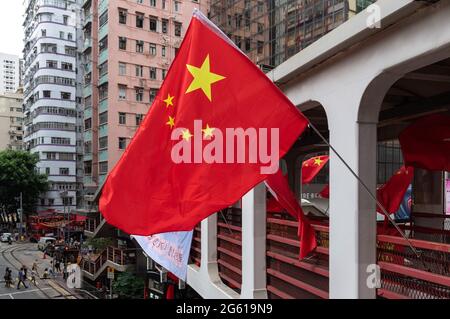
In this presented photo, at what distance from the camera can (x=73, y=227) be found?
168 feet

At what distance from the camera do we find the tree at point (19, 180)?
54750 millimetres

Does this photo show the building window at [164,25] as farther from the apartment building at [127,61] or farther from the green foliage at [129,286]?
the green foliage at [129,286]

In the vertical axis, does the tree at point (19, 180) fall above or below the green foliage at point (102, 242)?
above

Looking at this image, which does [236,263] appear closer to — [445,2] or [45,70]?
[445,2]

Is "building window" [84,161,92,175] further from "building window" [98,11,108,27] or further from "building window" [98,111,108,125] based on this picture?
"building window" [98,11,108,27]

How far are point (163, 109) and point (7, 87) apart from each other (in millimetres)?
152977

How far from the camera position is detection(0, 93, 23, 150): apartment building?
85062 millimetres

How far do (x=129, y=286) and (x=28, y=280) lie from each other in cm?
1126

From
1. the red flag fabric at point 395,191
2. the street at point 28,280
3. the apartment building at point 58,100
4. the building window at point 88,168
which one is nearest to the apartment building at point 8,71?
the apartment building at point 58,100

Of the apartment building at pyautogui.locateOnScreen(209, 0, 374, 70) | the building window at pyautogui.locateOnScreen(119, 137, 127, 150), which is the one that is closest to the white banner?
the apartment building at pyautogui.locateOnScreen(209, 0, 374, 70)

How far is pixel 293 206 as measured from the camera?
5.81 m

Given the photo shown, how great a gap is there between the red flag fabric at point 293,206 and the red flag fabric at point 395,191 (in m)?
1.84

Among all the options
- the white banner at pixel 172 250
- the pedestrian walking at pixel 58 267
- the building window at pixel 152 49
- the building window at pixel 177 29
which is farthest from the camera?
the building window at pixel 177 29

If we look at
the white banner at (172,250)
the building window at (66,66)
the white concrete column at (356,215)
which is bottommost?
the white banner at (172,250)
